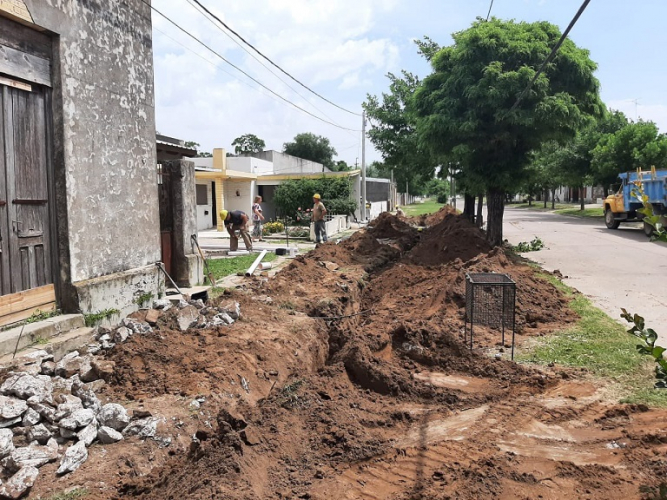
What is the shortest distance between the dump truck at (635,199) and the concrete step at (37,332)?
61.4 feet

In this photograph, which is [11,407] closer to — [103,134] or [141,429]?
[141,429]

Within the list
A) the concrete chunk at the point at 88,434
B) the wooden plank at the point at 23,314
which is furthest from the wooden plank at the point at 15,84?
the concrete chunk at the point at 88,434

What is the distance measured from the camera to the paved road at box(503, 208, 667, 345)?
30.9ft

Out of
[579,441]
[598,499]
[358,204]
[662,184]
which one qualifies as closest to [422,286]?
[579,441]

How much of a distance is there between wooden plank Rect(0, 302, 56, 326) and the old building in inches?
0.7

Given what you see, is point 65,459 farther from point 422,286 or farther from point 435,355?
point 422,286

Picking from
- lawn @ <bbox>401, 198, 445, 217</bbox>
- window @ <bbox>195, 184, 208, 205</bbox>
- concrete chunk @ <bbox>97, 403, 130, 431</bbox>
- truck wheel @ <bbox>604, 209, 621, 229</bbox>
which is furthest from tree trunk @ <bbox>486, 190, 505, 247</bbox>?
lawn @ <bbox>401, 198, 445, 217</bbox>

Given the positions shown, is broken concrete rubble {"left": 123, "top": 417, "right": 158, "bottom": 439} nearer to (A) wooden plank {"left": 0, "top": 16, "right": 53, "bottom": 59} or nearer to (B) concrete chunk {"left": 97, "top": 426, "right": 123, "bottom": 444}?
(B) concrete chunk {"left": 97, "top": 426, "right": 123, "bottom": 444}

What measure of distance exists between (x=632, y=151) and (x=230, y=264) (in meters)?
25.9

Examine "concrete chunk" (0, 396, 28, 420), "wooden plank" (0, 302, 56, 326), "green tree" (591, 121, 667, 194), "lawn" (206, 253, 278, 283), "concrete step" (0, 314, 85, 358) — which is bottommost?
"concrete chunk" (0, 396, 28, 420)

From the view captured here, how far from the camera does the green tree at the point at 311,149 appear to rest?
67.1 m

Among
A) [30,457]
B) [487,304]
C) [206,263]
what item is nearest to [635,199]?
[487,304]

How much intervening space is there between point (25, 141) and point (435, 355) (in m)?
5.43

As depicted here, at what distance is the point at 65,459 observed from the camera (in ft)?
12.6
